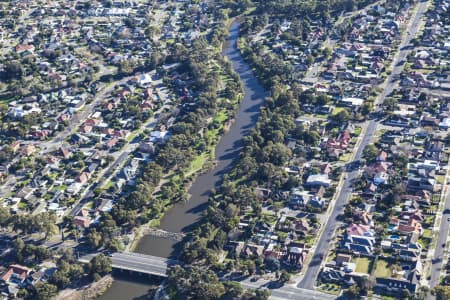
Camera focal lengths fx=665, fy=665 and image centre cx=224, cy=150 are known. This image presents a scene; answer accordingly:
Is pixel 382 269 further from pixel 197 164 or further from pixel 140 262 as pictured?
pixel 197 164

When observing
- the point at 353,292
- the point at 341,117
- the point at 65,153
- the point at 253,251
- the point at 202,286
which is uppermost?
the point at 341,117

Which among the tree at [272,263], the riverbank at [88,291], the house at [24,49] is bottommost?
the riverbank at [88,291]

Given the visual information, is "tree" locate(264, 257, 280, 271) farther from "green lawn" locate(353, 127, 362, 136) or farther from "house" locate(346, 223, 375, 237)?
"green lawn" locate(353, 127, 362, 136)

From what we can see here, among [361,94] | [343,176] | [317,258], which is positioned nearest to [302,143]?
[343,176]

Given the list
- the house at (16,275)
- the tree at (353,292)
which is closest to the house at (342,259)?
the tree at (353,292)

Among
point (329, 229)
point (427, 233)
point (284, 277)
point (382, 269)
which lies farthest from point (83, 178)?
point (427, 233)

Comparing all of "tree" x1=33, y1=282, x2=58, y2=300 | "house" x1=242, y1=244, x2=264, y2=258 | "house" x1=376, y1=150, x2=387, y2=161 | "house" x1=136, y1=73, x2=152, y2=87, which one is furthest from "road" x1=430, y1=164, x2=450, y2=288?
"house" x1=136, y1=73, x2=152, y2=87

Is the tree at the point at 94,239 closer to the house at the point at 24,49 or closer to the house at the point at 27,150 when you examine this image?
the house at the point at 27,150
